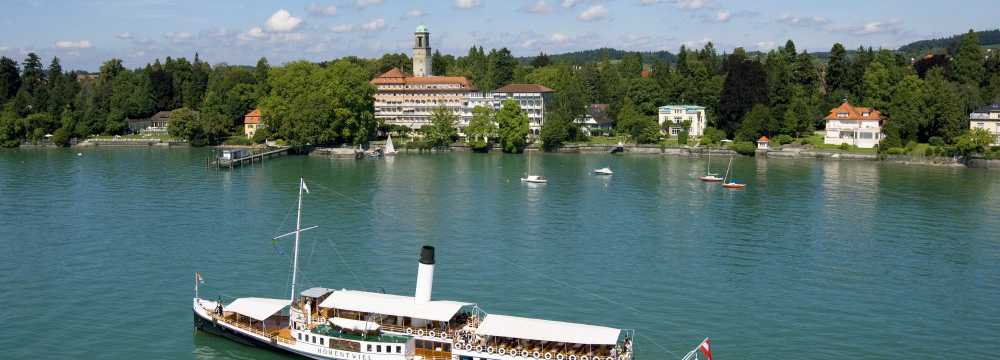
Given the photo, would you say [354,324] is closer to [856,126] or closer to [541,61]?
[856,126]

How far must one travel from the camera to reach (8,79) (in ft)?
405

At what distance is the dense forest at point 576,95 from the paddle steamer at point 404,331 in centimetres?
6723

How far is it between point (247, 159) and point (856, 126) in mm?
61395

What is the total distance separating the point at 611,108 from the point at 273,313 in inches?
3443

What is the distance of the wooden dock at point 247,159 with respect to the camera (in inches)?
3091

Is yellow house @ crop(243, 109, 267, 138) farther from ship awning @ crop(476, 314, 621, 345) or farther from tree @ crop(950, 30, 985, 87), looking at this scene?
ship awning @ crop(476, 314, 621, 345)

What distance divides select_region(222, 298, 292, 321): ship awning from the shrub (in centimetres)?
7037

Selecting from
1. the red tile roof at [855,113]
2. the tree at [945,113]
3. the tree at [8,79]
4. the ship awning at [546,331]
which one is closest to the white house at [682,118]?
the red tile roof at [855,113]

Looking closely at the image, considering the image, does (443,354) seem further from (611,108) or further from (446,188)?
(611,108)

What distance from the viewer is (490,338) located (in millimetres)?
25031

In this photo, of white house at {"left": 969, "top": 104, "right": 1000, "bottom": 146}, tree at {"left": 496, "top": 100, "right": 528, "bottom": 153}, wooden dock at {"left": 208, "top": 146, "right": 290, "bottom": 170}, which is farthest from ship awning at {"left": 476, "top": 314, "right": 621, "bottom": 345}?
white house at {"left": 969, "top": 104, "right": 1000, "bottom": 146}

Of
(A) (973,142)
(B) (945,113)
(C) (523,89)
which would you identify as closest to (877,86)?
(B) (945,113)

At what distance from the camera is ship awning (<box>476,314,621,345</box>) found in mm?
24219

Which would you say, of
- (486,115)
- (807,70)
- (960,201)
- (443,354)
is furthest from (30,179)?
(807,70)
